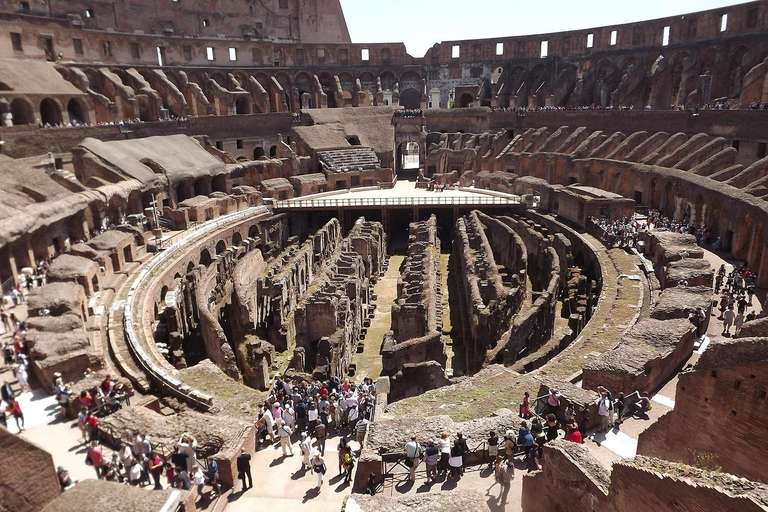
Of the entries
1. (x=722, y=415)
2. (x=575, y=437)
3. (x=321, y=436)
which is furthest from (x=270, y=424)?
(x=722, y=415)

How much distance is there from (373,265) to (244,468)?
65.1 feet

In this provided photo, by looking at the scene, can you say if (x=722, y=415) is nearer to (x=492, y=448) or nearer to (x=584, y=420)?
(x=584, y=420)

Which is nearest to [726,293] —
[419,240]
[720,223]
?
[720,223]

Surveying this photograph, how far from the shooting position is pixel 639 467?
278 inches

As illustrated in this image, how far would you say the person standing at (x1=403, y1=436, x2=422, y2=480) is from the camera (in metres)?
9.53

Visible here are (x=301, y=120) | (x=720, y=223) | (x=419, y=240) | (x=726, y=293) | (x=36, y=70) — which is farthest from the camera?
(x=301, y=120)

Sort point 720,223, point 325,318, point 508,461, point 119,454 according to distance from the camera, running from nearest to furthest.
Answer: point 508,461 < point 119,454 < point 325,318 < point 720,223

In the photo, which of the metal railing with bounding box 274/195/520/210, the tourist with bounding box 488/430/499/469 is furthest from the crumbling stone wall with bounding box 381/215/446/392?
the metal railing with bounding box 274/195/520/210

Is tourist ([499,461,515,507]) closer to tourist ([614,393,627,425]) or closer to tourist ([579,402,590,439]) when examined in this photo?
tourist ([579,402,590,439])

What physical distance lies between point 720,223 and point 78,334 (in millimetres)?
23935

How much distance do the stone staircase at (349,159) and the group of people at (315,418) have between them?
31.3 metres

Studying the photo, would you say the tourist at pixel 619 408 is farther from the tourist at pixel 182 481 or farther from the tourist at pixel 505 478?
the tourist at pixel 182 481

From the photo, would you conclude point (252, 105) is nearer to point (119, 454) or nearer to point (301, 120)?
point (301, 120)

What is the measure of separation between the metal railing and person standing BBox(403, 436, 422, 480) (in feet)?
88.5
